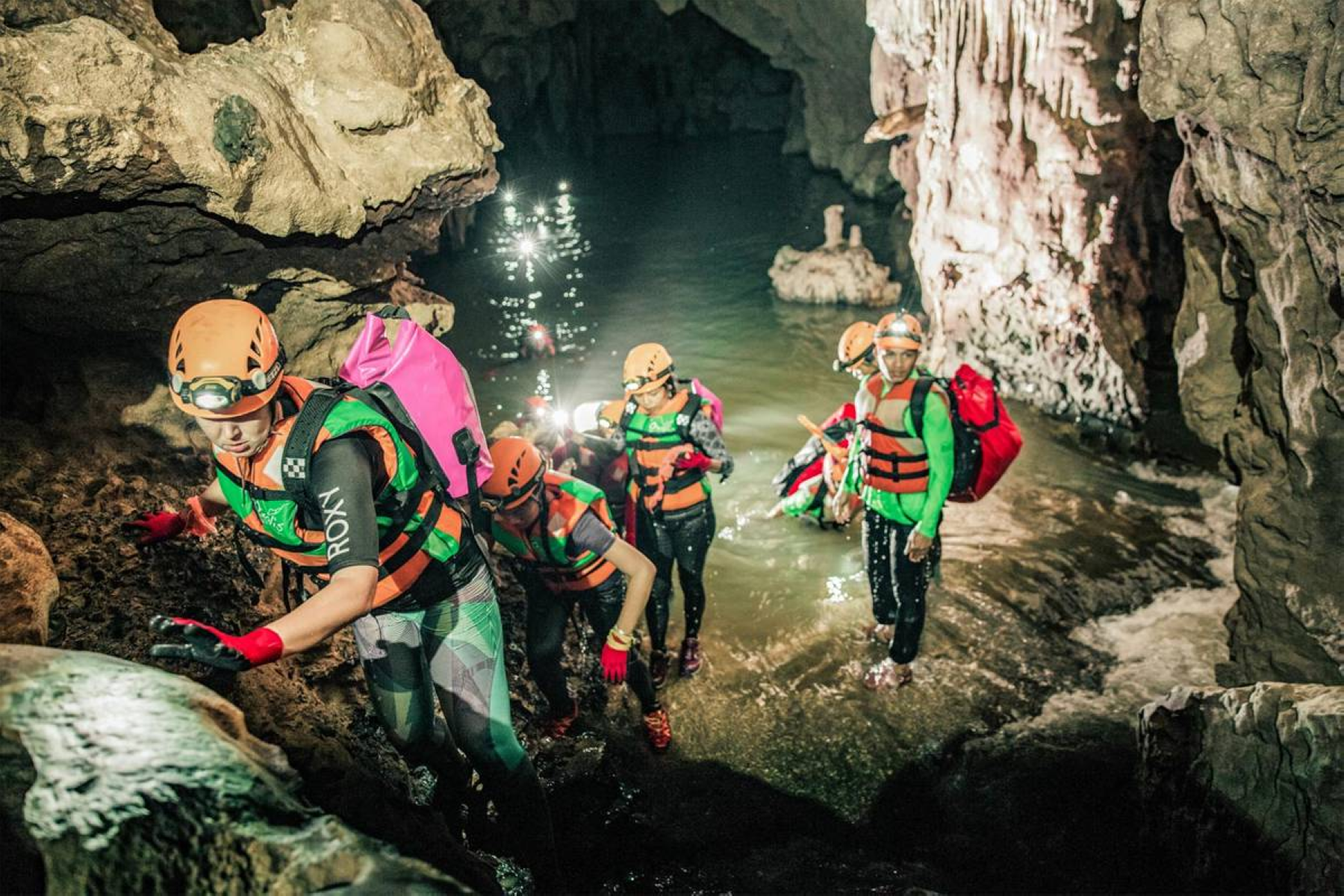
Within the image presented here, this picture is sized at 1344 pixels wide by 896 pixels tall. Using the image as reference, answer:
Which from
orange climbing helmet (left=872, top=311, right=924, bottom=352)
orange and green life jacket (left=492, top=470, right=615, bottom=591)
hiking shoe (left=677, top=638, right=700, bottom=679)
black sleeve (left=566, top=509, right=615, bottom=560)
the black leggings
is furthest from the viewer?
hiking shoe (left=677, top=638, right=700, bottom=679)

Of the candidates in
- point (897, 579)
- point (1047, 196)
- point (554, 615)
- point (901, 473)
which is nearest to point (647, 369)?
point (554, 615)

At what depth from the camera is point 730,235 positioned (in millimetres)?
19641

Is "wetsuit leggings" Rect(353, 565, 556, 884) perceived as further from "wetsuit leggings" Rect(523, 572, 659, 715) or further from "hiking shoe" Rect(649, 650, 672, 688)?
"hiking shoe" Rect(649, 650, 672, 688)

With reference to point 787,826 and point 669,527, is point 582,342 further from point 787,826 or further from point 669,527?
point 787,826

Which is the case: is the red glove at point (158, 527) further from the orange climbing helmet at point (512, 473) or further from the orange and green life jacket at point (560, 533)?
the orange and green life jacket at point (560, 533)

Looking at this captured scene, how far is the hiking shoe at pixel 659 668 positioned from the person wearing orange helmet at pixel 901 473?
1.33m

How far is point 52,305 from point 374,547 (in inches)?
119

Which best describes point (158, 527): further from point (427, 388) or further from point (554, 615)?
point (554, 615)

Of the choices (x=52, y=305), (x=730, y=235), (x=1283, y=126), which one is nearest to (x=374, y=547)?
(x=52, y=305)

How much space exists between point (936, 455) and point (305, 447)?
3.32 metres

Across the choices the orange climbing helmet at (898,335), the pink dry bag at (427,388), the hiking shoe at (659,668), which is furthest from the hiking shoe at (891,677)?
the pink dry bag at (427,388)

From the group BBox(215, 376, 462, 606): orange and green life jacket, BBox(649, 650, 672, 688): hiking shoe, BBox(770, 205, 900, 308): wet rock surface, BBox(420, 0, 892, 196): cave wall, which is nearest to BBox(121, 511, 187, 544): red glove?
BBox(215, 376, 462, 606): orange and green life jacket

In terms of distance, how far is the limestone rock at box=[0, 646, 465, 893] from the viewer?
57.4 inches

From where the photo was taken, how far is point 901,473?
4504mm
